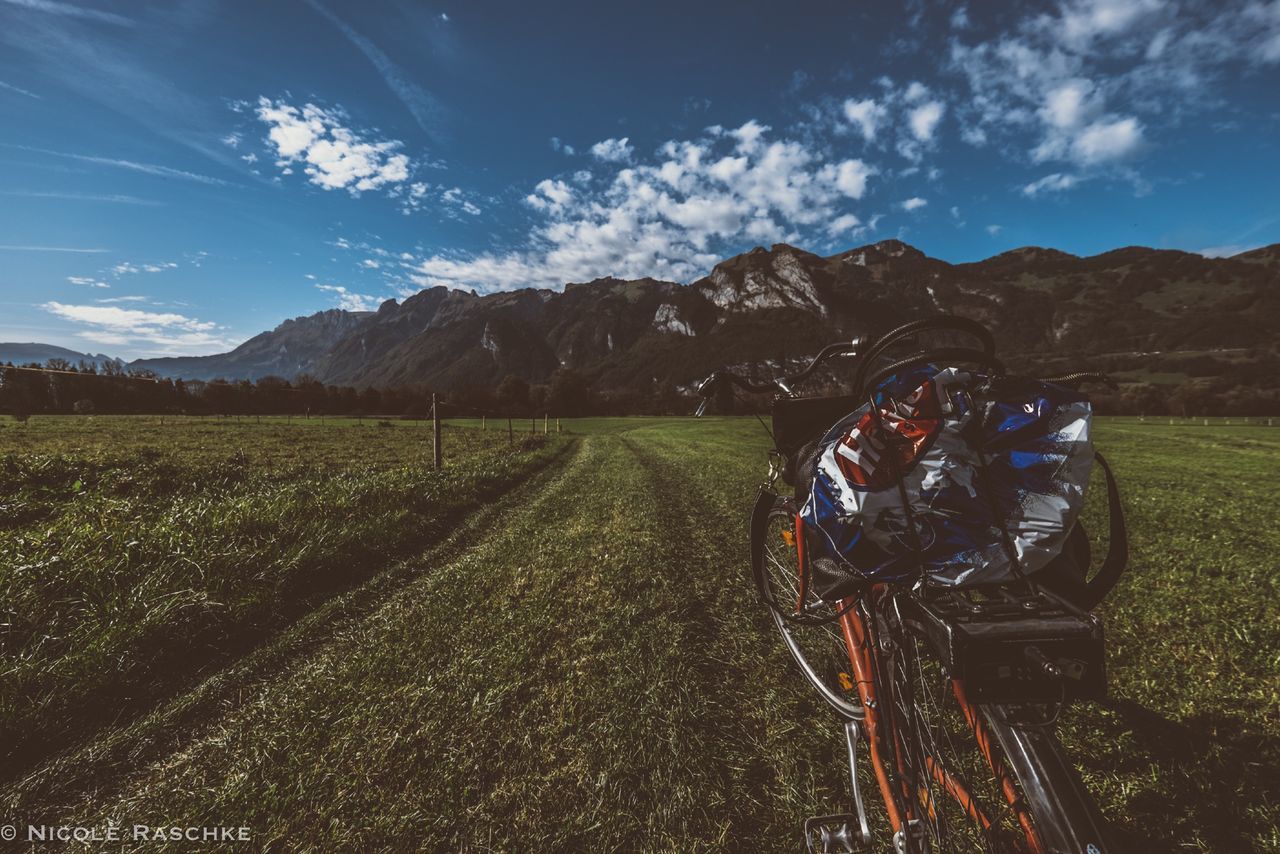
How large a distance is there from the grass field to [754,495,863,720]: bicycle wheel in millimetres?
243

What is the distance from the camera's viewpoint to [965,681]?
52.2 inches

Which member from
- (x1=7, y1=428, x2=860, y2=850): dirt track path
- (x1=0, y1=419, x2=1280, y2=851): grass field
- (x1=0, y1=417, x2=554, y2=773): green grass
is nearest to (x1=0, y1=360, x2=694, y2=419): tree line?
(x1=0, y1=417, x2=554, y2=773): green grass

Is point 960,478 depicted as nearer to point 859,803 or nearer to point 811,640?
point 859,803

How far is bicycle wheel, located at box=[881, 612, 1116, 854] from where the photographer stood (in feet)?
4.02

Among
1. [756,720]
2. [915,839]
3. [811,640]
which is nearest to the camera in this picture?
[915,839]

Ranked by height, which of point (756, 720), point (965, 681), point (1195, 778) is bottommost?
point (756, 720)

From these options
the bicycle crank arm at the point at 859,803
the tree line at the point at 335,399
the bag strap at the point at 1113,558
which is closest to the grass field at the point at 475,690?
the bicycle crank arm at the point at 859,803

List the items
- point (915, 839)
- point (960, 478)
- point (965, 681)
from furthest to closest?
1. point (915, 839)
2. point (960, 478)
3. point (965, 681)

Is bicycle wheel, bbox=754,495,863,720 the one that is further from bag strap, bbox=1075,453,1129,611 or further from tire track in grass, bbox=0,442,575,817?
tire track in grass, bbox=0,442,575,817

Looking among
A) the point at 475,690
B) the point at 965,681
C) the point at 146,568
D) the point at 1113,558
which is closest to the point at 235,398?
the point at 146,568

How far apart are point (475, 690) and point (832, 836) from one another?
2.45m

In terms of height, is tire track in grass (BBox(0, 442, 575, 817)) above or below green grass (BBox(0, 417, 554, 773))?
below

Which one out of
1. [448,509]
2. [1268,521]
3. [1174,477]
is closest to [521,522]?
[448,509]

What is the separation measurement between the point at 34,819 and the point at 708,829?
346 centimetres
